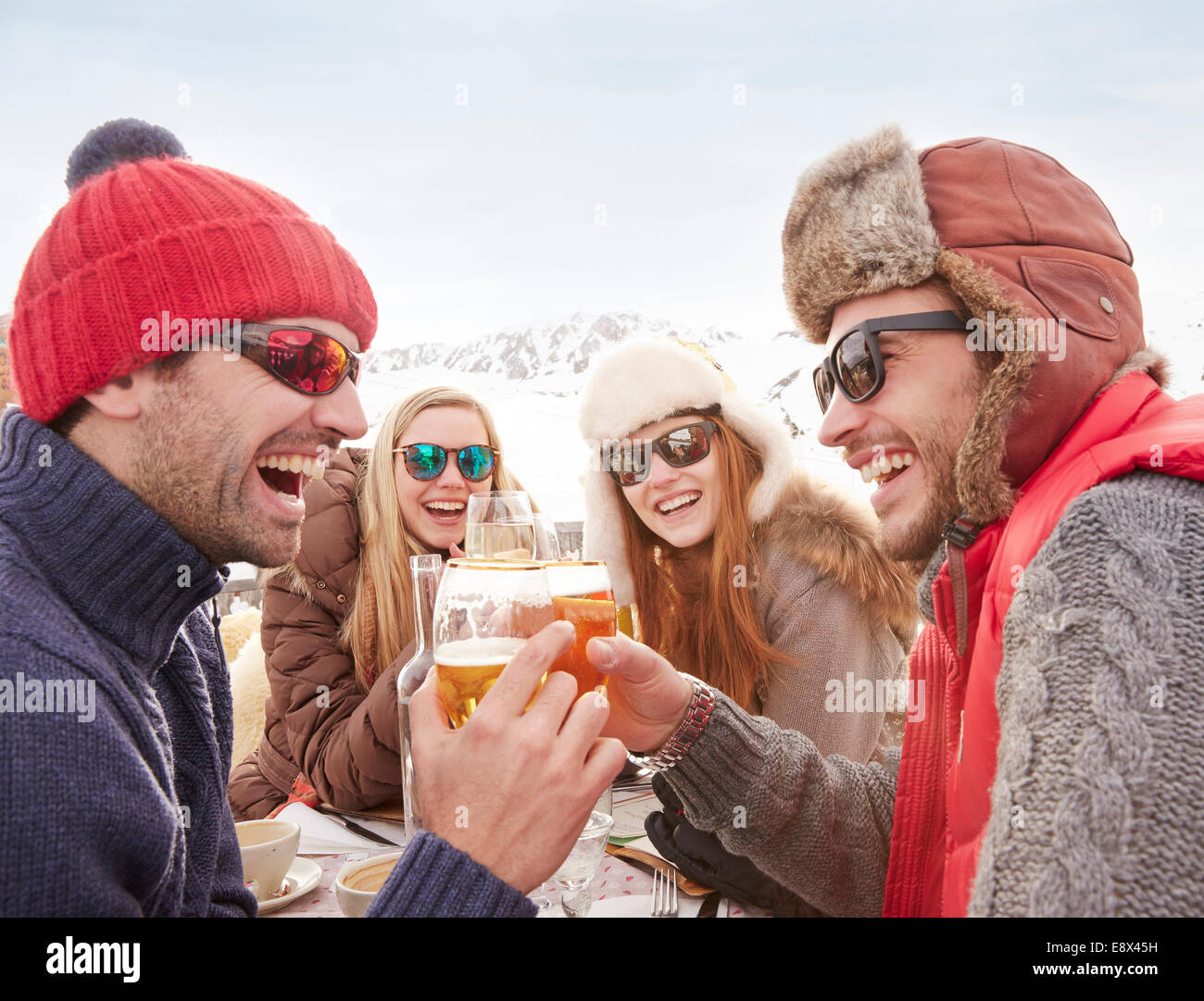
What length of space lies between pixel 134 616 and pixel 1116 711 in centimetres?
153

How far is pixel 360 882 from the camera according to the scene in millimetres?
1442

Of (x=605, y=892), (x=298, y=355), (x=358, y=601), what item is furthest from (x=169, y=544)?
(x=358, y=601)

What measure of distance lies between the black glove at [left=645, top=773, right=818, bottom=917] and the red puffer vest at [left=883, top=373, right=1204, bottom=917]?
1.07ft

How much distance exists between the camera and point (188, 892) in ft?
4.55

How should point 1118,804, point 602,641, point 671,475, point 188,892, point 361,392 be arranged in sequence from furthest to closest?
point 671,475 < point 361,392 < point 188,892 < point 602,641 < point 1118,804

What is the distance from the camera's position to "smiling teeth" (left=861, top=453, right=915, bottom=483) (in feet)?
5.67

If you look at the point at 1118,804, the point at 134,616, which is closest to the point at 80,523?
the point at 134,616

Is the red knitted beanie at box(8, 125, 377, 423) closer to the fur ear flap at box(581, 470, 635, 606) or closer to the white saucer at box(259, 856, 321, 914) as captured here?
the white saucer at box(259, 856, 321, 914)

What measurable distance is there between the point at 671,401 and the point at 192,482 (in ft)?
6.94

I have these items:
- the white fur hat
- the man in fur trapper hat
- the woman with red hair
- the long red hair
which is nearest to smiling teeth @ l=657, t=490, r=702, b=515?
the woman with red hair

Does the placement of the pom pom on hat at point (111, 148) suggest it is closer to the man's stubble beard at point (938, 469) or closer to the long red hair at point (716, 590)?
the man's stubble beard at point (938, 469)

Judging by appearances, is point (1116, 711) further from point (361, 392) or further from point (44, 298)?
point (44, 298)

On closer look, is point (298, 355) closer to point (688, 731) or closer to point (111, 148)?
point (111, 148)
